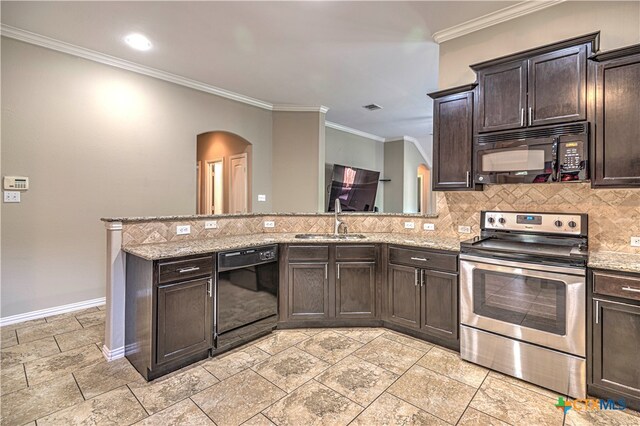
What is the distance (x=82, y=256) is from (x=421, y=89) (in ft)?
16.1

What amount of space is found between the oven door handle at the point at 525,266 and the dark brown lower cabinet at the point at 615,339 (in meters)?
0.09

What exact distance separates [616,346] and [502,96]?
6.30 feet

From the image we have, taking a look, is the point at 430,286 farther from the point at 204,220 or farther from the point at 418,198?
the point at 418,198

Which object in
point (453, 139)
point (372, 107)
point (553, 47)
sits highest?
point (372, 107)

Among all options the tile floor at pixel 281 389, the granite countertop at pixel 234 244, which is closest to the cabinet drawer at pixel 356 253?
the granite countertop at pixel 234 244

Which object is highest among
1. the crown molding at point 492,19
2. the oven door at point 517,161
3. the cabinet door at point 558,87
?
the crown molding at point 492,19

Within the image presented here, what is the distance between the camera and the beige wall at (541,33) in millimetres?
2332

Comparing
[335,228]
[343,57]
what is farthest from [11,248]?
[343,57]

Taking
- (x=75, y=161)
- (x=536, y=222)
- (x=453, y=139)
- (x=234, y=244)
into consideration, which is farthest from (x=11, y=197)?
(x=536, y=222)

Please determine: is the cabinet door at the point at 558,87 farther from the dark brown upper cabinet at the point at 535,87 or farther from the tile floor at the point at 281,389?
the tile floor at the point at 281,389

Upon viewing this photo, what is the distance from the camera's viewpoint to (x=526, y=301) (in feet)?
7.35

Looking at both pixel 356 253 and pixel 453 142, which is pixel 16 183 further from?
pixel 453 142

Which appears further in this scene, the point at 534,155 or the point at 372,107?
the point at 372,107

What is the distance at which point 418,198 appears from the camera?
9.25m
